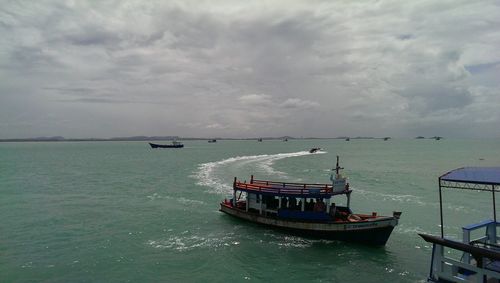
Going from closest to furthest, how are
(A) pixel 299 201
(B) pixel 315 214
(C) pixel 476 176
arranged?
1. (C) pixel 476 176
2. (B) pixel 315 214
3. (A) pixel 299 201

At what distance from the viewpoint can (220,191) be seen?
46344 mm

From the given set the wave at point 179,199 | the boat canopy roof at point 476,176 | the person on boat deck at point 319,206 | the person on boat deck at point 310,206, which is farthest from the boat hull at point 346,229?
the wave at point 179,199

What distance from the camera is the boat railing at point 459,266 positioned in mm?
11680

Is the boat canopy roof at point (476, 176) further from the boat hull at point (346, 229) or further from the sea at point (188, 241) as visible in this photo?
the boat hull at point (346, 229)

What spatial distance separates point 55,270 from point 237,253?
10454mm

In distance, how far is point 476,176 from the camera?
47.4 feet

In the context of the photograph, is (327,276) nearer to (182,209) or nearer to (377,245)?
(377,245)

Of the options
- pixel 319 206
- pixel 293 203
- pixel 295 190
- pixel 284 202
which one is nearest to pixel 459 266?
pixel 319 206

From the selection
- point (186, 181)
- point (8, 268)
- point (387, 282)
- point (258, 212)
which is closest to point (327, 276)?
point (387, 282)

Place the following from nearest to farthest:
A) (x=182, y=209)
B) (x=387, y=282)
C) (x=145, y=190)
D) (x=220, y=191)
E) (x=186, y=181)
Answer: (x=387, y=282) → (x=182, y=209) → (x=220, y=191) → (x=145, y=190) → (x=186, y=181)

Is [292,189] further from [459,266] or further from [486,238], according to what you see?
[459,266]

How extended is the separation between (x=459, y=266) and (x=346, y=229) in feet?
40.7

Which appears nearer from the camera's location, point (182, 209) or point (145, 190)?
point (182, 209)

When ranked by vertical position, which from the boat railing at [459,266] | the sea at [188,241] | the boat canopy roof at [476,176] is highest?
the boat canopy roof at [476,176]
